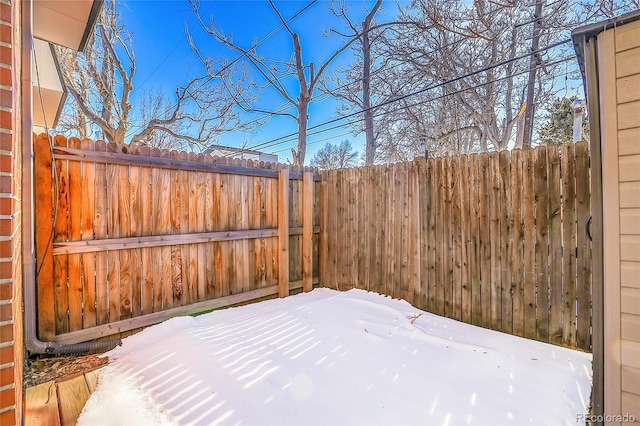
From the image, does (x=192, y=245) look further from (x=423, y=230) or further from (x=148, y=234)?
(x=423, y=230)

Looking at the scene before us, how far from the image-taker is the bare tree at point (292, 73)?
834cm

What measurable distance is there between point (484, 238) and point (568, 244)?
0.68 m

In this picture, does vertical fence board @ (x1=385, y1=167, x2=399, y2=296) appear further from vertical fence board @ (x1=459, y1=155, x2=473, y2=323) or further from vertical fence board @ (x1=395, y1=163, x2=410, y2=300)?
vertical fence board @ (x1=459, y1=155, x2=473, y2=323)

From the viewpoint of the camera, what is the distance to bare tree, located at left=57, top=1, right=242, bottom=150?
7630 millimetres

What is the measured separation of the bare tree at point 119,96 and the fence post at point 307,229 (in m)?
6.50

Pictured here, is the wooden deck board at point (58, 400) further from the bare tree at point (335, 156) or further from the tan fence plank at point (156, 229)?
the bare tree at point (335, 156)

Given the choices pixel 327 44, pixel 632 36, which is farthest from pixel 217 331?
pixel 327 44

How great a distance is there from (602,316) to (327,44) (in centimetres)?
883

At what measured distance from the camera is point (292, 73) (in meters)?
8.95

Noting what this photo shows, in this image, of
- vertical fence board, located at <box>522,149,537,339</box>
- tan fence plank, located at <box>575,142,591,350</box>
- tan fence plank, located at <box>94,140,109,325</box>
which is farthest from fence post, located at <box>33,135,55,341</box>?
tan fence plank, located at <box>575,142,591,350</box>

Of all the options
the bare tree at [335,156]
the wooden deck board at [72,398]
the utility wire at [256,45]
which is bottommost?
the wooden deck board at [72,398]

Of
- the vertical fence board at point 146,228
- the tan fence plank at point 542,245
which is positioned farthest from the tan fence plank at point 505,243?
the vertical fence board at point 146,228

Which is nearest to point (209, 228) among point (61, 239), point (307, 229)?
point (61, 239)

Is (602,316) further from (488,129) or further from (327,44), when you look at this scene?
(327,44)
